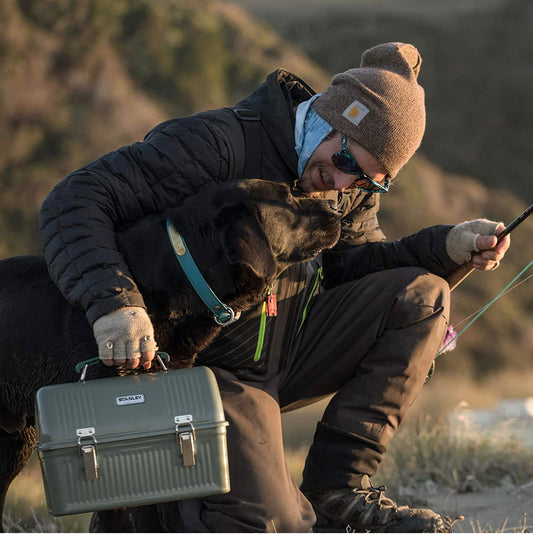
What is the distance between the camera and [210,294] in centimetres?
255

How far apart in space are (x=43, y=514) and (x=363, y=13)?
33.9m

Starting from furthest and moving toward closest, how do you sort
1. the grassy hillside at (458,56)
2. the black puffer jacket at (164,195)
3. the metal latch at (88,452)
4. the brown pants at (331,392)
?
the grassy hillside at (458,56), the brown pants at (331,392), the black puffer jacket at (164,195), the metal latch at (88,452)

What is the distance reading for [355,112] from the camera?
273cm

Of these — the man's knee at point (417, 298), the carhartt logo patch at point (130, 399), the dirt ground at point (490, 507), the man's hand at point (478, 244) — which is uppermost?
the man's hand at point (478, 244)

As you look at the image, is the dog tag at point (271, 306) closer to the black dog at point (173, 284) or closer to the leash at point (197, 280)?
the black dog at point (173, 284)

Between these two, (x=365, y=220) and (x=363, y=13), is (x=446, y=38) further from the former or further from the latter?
(x=365, y=220)

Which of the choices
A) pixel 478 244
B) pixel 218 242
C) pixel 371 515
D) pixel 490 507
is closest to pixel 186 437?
pixel 218 242

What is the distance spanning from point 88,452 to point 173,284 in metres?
0.66

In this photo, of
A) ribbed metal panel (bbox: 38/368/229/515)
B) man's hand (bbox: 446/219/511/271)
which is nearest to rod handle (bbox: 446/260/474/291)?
man's hand (bbox: 446/219/511/271)

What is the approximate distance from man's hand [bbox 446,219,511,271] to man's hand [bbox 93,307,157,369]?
1.35m

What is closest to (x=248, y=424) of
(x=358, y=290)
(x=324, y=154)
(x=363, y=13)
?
(x=358, y=290)

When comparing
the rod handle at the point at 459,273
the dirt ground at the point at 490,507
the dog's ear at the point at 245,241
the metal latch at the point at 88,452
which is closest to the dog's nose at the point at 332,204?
the dog's ear at the point at 245,241

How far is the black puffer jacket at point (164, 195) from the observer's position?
2365mm

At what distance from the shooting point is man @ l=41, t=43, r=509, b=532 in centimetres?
260
